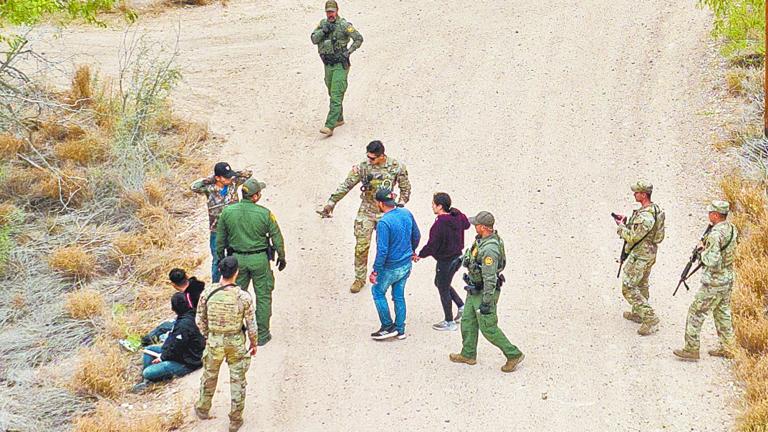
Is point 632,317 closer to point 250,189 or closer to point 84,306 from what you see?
point 250,189

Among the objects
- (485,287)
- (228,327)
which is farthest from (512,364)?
(228,327)

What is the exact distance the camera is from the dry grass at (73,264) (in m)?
11.2

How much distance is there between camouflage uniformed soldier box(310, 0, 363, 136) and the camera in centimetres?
1290

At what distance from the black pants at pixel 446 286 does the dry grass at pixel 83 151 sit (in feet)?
21.9

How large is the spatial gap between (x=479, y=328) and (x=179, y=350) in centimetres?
305

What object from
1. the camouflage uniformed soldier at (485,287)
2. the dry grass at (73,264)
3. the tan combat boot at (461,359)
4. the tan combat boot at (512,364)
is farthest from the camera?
the dry grass at (73,264)

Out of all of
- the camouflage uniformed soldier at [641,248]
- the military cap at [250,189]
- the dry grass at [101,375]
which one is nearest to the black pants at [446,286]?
the camouflage uniformed soldier at [641,248]

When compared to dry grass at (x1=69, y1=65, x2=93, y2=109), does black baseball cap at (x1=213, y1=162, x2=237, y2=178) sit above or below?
below

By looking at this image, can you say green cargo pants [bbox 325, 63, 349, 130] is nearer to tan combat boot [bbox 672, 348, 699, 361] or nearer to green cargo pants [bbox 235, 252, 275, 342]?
green cargo pants [bbox 235, 252, 275, 342]

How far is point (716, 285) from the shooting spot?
27.2ft

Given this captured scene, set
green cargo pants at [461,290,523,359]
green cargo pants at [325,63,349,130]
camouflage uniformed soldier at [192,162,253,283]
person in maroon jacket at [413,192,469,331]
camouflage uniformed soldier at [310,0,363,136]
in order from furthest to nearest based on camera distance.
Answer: green cargo pants at [325,63,349,130]
camouflage uniformed soldier at [310,0,363,136]
camouflage uniformed soldier at [192,162,253,283]
person in maroon jacket at [413,192,469,331]
green cargo pants at [461,290,523,359]

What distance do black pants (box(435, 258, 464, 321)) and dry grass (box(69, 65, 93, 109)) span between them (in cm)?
819

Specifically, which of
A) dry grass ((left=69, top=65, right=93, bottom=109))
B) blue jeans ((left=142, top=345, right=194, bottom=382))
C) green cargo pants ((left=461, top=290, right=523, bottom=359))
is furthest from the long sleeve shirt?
dry grass ((left=69, top=65, right=93, bottom=109))

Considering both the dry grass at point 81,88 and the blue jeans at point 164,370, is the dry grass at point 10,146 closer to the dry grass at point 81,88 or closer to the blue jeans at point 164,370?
the dry grass at point 81,88
